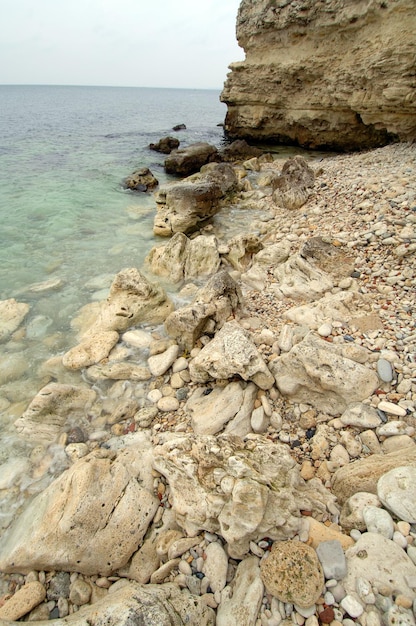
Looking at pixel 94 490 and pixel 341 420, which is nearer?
pixel 94 490

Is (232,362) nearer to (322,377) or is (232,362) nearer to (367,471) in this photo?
(322,377)

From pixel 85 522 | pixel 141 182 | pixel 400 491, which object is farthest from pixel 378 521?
pixel 141 182

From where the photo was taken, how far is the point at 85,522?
2.96m

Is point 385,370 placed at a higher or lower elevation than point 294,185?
lower

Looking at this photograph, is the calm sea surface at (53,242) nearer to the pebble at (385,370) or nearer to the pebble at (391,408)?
the pebble at (391,408)

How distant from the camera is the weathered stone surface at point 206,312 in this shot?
5.13 meters

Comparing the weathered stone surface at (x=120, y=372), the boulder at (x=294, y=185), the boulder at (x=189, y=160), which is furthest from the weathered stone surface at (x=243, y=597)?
the boulder at (x=189, y=160)

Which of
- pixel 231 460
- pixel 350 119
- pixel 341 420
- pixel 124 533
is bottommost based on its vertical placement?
pixel 124 533

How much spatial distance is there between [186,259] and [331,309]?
3.95 m

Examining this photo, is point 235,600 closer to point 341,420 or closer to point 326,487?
point 326,487

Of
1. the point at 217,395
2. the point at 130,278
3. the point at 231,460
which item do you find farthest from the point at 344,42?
the point at 231,460

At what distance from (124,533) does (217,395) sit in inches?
69.3

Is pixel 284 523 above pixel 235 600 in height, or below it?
above

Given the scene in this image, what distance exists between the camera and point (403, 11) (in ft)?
39.4
